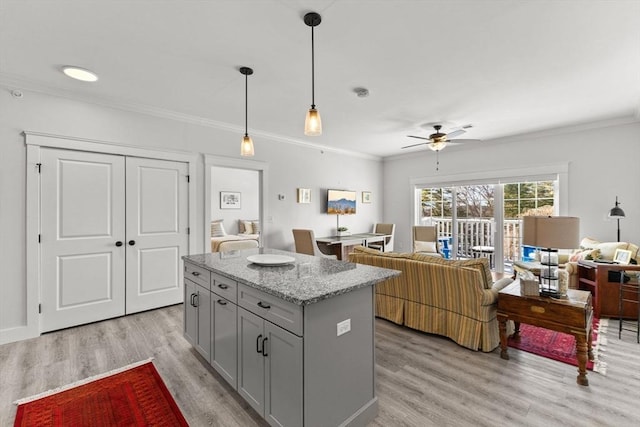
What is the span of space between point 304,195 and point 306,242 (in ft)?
3.62

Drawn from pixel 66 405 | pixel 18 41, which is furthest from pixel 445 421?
pixel 18 41

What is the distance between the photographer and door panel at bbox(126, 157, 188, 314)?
12.2ft

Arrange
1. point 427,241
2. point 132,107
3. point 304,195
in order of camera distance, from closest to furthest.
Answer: point 132,107, point 304,195, point 427,241

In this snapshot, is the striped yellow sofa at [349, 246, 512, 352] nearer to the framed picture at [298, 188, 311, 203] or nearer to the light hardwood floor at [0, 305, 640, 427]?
the light hardwood floor at [0, 305, 640, 427]

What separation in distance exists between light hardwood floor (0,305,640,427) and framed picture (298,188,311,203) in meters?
3.16

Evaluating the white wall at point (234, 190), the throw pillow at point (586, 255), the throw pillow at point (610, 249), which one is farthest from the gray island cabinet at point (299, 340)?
the white wall at point (234, 190)

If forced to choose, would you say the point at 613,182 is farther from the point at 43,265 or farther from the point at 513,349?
the point at 43,265

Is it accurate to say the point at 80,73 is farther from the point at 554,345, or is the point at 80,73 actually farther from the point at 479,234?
the point at 479,234

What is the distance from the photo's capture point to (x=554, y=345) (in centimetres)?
279

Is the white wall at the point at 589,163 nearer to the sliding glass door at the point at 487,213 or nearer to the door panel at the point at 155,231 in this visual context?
the sliding glass door at the point at 487,213

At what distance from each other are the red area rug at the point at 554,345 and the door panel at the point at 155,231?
413 cm

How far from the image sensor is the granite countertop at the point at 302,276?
1553 millimetres

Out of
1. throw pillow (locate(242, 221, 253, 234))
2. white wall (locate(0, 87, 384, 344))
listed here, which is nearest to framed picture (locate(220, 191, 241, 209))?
throw pillow (locate(242, 221, 253, 234))

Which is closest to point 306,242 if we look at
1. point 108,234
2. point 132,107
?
point 108,234
